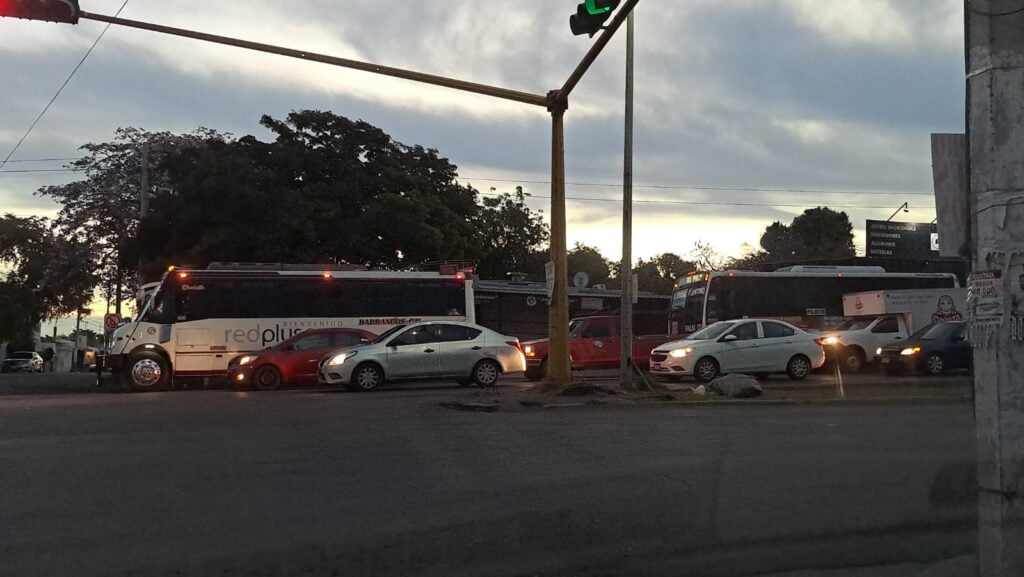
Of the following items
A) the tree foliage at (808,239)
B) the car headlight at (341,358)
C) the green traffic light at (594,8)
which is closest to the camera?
the green traffic light at (594,8)

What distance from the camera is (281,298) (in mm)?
24125

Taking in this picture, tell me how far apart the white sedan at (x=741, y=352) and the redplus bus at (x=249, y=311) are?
7200 mm

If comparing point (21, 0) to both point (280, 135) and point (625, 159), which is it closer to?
point (625, 159)

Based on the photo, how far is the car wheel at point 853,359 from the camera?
2406 centimetres

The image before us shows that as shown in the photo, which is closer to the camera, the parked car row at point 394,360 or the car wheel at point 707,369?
the parked car row at point 394,360

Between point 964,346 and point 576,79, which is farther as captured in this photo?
point 964,346

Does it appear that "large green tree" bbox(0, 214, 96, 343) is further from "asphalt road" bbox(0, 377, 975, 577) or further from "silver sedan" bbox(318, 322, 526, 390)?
"asphalt road" bbox(0, 377, 975, 577)

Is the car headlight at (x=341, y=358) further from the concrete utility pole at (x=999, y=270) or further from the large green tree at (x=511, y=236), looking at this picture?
the large green tree at (x=511, y=236)

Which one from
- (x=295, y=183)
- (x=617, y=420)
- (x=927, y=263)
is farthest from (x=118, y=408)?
(x=927, y=263)

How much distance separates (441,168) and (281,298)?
15.1 meters

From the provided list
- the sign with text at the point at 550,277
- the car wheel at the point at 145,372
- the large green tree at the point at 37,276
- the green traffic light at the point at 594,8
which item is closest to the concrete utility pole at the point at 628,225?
the sign with text at the point at 550,277

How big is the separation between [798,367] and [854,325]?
5.30m

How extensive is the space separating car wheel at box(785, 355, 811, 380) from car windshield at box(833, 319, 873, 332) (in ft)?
15.3

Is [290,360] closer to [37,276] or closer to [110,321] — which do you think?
[110,321]
